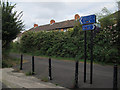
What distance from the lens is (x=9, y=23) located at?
31.0 feet

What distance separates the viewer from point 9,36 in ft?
33.3

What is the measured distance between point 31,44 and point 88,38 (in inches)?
343

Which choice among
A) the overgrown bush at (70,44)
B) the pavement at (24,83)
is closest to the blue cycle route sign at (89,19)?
the pavement at (24,83)

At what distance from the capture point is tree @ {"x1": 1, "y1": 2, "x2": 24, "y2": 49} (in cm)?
943

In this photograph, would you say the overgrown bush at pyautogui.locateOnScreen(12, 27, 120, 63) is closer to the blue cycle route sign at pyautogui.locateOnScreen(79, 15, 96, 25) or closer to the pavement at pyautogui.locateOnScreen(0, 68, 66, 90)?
the blue cycle route sign at pyautogui.locateOnScreen(79, 15, 96, 25)

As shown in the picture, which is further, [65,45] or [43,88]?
[65,45]

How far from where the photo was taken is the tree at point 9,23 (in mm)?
9428

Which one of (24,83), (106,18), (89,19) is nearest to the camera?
(89,19)

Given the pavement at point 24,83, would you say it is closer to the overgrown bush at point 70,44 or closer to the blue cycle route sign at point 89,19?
the blue cycle route sign at point 89,19

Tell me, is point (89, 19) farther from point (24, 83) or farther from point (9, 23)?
point (9, 23)

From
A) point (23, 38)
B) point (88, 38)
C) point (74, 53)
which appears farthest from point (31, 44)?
point (88, 38)

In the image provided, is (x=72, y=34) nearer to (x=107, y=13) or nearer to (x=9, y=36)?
(x=107, y=13)

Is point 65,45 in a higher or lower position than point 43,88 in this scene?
higher

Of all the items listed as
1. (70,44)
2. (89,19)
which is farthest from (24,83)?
(70,44)
